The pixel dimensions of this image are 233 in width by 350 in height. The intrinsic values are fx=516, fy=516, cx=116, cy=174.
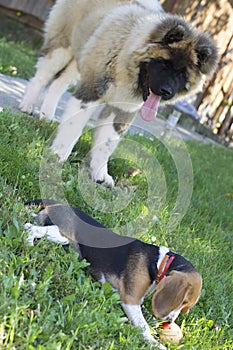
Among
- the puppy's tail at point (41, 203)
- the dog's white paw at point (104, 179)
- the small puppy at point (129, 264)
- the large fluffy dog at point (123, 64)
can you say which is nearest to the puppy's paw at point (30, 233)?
the small puppy at point (129, 264)

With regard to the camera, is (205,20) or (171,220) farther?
(205,20)

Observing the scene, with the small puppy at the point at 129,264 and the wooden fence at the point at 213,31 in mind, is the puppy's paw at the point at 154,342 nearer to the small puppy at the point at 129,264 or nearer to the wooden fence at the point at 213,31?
the small puppy at the point at 129,264

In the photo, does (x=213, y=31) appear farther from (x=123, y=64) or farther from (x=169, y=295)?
(x=169, y=295)

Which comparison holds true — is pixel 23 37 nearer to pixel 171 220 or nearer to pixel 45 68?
pixel 45 68

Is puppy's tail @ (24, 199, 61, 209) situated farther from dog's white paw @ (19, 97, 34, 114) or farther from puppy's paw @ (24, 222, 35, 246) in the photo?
dog's white paw @ (19, 97, 34, 114)

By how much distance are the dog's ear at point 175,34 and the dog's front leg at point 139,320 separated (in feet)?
6.73

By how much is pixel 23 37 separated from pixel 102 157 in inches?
326

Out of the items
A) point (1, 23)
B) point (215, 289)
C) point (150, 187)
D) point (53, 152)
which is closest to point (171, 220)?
point (150, 187)

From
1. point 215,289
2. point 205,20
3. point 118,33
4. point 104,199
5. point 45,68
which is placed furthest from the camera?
point 205,20

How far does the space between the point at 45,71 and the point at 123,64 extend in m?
1.46

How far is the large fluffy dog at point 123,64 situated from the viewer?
3885 millimetres

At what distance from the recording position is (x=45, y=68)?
5.34m

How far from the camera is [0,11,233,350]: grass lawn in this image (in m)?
2.22

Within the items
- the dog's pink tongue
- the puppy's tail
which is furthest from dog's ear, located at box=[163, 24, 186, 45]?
the puppy's tail
